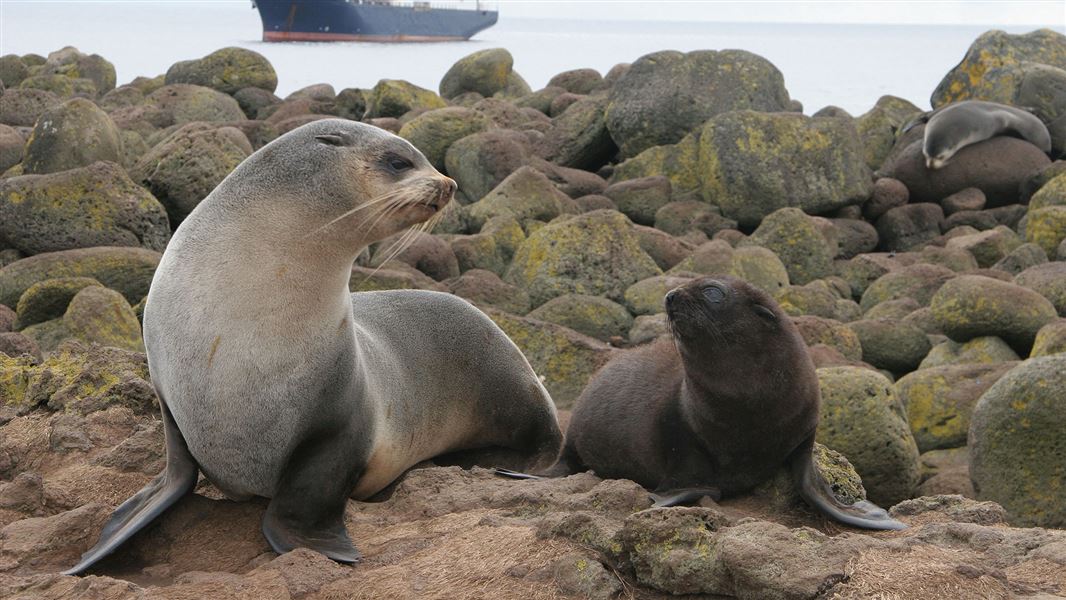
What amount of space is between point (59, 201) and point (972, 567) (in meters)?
8.30

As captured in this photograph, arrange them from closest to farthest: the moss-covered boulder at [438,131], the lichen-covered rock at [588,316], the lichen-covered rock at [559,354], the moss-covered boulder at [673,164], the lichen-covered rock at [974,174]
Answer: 1. the lichen-covered rock at [559,354]
2. the lichen-covered rock at [588,316]
3. the moss-covered boulder at [673,164]
4. the lichen-covered rock at [974,174]
5. the moss-covered boulder at [438,131]

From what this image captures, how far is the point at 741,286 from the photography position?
16.3 feet

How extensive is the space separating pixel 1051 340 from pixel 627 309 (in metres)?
3.12

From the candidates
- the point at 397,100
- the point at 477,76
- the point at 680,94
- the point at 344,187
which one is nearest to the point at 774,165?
the point at 680,94

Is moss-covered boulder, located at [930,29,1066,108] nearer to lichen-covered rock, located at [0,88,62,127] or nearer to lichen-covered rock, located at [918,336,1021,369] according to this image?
lichen-covered rock, located at [918,336,1021,369]

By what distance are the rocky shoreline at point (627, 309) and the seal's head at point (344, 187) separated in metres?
1.03

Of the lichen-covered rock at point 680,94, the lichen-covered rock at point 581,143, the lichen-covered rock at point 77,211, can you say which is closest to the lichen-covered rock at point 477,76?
the lichen-covered rock at point 581,143

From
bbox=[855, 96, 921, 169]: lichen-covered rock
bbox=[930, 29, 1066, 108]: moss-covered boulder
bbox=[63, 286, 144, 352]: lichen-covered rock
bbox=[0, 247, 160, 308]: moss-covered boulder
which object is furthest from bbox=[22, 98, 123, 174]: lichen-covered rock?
bbox=[930, 29, 1066, 108]: moss-covered boulder

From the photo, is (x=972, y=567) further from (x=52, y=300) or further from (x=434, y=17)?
(x=434, y=17)

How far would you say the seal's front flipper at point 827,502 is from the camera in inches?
172

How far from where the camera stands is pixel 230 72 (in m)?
23.2

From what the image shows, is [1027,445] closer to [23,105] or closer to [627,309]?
[627,309]

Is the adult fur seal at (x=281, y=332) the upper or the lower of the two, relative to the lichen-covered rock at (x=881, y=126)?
upper

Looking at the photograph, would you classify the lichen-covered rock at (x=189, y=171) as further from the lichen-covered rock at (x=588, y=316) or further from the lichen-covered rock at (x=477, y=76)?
the lichen-covered rock at (x=477, y=76)
